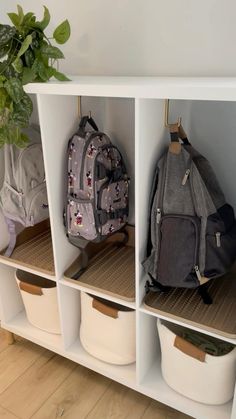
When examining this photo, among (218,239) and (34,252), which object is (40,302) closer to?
(34,252)

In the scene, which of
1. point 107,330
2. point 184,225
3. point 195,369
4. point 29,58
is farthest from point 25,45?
point 195,369

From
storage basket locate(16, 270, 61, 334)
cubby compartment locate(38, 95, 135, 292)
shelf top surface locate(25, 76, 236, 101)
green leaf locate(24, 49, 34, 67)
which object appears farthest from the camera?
storage basket locate(16, 270, 61, 334)

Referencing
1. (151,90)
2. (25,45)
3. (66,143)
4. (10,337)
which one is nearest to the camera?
(151,90)

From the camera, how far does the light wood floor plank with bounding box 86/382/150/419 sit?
141cm

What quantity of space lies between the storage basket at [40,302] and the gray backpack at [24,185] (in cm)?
31

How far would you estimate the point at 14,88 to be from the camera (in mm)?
1143

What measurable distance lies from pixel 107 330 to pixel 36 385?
1.44 ft

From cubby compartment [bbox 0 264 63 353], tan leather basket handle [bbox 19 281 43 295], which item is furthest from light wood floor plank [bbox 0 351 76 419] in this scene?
tan leather basket handle [bbox 19 281 43 295]

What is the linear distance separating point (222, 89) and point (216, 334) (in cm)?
74

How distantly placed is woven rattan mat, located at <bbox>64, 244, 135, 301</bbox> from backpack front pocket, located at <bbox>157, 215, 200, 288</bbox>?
8.0 inches

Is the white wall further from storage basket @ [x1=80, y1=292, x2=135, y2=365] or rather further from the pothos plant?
storage basket @ [x1=80, y1=292, x2=135, y2=365]

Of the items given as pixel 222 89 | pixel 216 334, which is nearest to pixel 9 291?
pixel 216 334

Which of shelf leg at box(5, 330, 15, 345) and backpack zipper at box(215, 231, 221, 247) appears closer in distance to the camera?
backpack zipper at box(215, 231, 221, 247)

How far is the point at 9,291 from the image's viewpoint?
174cm
